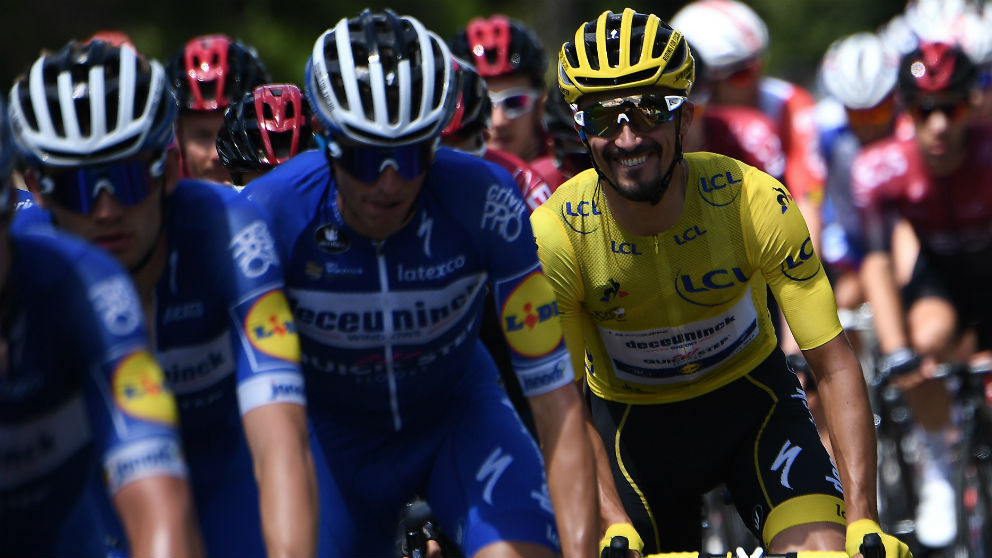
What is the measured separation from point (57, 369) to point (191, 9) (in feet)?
65.3

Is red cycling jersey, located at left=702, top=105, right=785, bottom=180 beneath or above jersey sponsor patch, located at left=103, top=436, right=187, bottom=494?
beneath

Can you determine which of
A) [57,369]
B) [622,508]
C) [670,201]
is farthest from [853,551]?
[57,369]

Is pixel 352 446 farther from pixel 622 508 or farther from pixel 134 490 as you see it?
pixel 134 490

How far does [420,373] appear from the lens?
16.4 ft

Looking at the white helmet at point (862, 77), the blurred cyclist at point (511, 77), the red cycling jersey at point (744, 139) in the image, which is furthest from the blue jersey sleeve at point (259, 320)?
the white helmet at point (862, 77)

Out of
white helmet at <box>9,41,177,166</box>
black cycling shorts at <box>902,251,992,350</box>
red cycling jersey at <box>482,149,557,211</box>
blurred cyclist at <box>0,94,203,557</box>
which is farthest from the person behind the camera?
A: black cycling shorts at <box>902,251,992,350</box>

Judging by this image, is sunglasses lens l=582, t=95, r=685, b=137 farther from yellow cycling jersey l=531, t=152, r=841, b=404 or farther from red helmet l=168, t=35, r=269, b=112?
red helmet l=168, t=35, r=269, b=112

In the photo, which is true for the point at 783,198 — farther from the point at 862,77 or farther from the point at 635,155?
the point at 862,77

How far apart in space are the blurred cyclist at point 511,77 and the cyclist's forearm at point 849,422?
314 cm

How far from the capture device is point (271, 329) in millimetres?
4172

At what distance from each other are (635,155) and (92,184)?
1.84 meters

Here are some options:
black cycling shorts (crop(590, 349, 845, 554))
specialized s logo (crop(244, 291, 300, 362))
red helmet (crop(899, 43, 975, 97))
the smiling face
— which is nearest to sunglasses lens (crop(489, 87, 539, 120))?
red helmet (crop(899, 43, 975, 97))

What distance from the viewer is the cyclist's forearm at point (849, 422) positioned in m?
4.79

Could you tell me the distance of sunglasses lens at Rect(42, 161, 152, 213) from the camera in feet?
13.1
